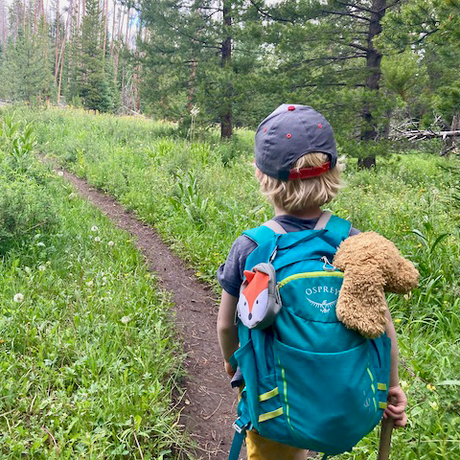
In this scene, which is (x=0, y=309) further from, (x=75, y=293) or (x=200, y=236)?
(x=200, y=236)

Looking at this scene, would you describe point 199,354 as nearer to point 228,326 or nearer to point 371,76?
point 228,326

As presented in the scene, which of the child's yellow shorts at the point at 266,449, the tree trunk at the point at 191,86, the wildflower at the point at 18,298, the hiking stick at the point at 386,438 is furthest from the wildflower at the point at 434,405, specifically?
the tree trunk at the point at 191,86

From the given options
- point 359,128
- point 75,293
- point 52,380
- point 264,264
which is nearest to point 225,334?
point 264,264

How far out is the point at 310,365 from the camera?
3.83 feet

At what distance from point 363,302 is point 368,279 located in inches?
2.7

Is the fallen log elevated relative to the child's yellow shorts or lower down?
elevated

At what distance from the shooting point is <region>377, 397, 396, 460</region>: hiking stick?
1.39m

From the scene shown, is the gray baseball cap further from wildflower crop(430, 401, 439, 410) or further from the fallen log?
the fallen log

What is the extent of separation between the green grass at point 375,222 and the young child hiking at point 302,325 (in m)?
0.99

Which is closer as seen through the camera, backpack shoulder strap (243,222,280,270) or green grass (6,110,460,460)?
backpack shoulder strap (243,222,280,270)

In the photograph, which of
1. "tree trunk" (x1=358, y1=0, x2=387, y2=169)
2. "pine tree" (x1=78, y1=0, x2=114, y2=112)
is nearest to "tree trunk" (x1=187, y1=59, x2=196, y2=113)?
"tree trunk" (x1=358, y1=0, x2=387, y2=169)

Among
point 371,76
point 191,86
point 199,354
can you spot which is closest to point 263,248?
point 199,354

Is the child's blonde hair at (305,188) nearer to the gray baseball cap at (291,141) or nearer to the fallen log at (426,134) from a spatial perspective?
the gray baseball cap at (291,141)

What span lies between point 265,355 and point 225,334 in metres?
0.36
